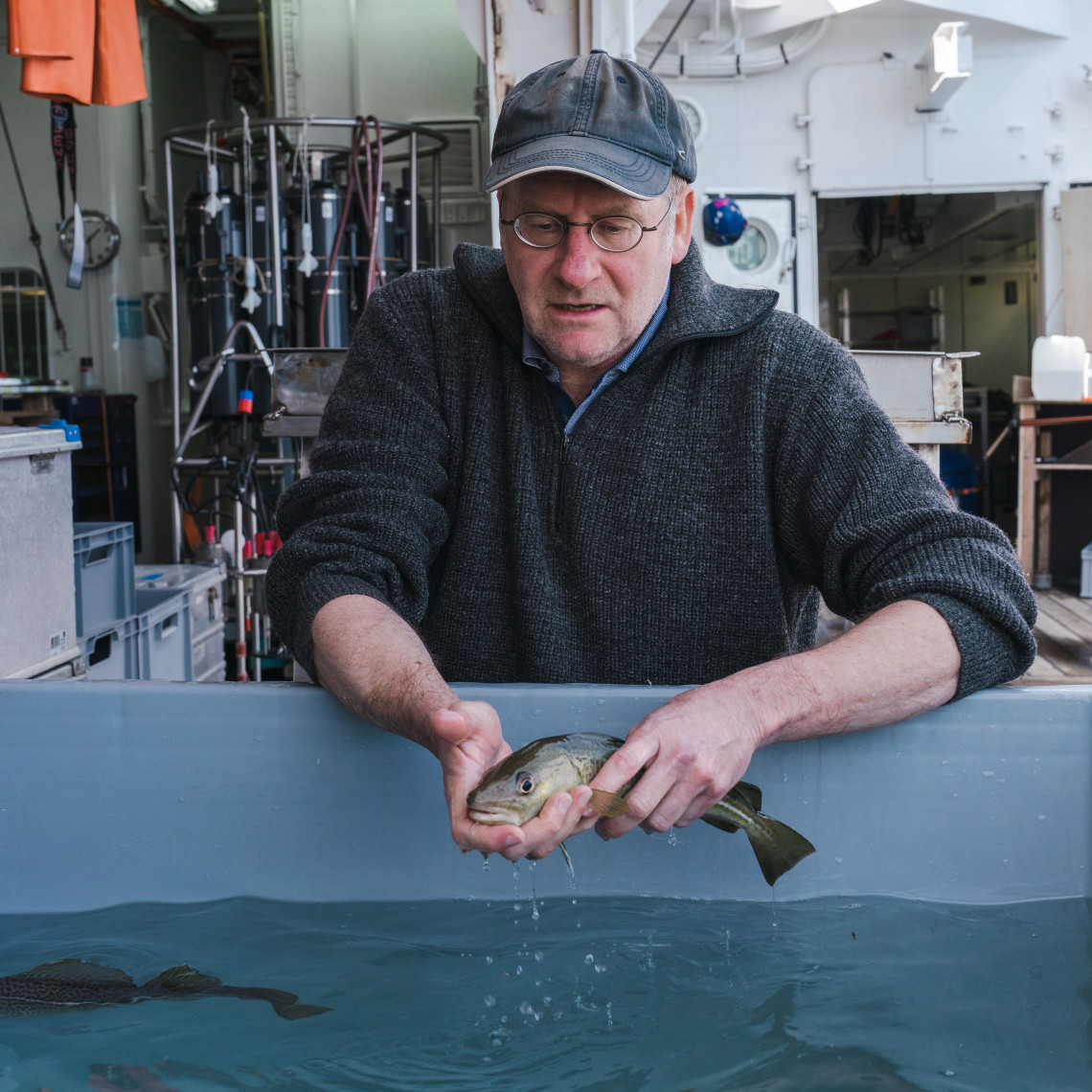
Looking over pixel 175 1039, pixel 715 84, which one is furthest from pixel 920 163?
pixel 175 1039

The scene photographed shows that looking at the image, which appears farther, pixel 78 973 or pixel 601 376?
pixel 601 376

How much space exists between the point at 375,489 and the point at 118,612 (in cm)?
194

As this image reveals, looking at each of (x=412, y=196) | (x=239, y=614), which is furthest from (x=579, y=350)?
(x=412, y=196)

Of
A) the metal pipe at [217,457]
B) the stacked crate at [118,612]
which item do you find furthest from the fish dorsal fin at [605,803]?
the metal pipe at [217,457]

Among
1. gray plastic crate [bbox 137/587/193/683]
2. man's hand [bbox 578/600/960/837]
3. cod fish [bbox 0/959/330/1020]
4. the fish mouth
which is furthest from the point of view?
gray plastic crate [bbox 137/587/193/683]

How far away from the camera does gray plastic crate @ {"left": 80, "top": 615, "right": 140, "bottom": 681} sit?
3.09 m

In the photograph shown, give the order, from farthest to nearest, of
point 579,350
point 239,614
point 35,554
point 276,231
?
point 276,231 < point 239,614 < point 35,554 < point 579,350

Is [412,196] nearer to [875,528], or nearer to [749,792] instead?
[875,528]

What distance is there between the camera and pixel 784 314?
188 centimetres

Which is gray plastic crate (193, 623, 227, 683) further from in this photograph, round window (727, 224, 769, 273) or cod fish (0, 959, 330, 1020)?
round window (727, 224, 769, 273)

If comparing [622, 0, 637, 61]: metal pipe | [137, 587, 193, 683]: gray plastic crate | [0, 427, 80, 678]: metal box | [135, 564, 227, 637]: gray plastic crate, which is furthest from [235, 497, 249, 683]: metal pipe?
[622, 0, 637, 61]: metal pipe

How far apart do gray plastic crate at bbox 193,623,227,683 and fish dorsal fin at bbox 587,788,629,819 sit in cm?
321

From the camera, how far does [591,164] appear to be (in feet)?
5.23

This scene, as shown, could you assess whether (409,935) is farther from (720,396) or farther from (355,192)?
(355,192)
